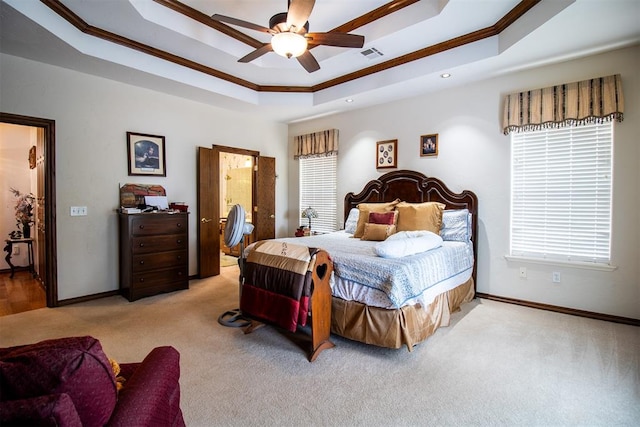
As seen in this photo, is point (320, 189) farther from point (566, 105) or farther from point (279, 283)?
point (566, 105)

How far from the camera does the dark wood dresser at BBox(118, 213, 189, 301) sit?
3873 millimetres

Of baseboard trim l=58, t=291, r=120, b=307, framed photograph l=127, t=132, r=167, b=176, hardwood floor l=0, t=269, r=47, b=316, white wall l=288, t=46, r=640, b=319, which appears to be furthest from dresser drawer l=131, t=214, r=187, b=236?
white wall l=288, t=46, r=640, b=319

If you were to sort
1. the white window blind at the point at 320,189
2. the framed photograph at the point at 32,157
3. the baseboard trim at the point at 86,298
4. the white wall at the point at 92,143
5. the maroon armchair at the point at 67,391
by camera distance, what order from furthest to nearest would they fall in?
the white window blind at the point at 320,189, the framed photograph at the point at 32,157, the baseboard trim at the point at 86,298, the white wall at the point at 92,143, the maroon armchair at the point at 67,391

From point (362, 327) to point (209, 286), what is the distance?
9.02 ft

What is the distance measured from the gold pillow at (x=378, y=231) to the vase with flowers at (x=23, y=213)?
544cm

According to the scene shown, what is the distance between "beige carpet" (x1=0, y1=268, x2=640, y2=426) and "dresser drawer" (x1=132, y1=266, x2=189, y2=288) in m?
0.48

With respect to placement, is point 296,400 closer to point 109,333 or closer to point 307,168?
point 109,333

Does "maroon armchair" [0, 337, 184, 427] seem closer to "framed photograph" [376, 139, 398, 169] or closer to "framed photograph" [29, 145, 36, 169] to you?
"framed photograph" [376, 139, 398, 169]

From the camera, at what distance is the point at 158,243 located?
4078 millimetres

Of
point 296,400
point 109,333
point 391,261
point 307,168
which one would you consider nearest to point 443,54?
point 391,261

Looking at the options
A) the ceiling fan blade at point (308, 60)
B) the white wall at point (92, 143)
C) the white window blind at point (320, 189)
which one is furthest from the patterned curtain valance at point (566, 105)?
the white wall at point (92, 143)

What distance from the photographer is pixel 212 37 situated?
3537 mm

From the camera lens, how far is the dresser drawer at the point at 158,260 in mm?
3912

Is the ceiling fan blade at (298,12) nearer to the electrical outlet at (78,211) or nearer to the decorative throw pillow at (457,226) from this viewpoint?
the decorative throw pillow at (457,226)
